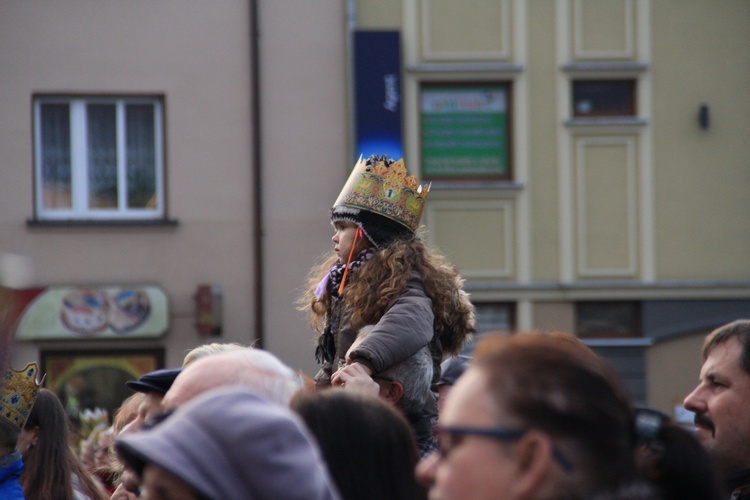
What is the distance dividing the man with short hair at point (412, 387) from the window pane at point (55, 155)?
32.1 feet

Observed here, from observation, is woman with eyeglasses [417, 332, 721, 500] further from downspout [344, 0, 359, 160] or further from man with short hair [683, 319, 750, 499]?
downspout [344, 0, 359, 160]

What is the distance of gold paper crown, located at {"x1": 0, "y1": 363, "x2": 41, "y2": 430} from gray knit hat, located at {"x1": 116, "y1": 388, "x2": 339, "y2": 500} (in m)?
2.15

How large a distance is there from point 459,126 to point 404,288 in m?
9.48

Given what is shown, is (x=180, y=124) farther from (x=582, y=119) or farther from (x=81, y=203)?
(x=582, y=119)

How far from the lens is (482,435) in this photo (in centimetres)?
166

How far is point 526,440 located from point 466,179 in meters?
11.7

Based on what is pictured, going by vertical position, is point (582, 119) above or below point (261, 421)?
above

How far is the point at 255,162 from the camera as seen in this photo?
42.0 feet

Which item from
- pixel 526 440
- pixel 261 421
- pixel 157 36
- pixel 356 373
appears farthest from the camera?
pixel 157 36

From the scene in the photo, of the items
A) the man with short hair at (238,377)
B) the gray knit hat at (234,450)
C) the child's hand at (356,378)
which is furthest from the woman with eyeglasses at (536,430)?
the child's hand at (356,378)

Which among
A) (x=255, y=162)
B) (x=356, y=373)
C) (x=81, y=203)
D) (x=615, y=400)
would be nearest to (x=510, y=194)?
(x=255, y=162)

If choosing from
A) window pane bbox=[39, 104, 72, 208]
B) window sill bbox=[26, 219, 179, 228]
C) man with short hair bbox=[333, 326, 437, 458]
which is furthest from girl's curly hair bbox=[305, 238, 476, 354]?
window pane bbox=[39, 104, 72, 208]

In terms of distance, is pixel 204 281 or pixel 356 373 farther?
pixel 204 281

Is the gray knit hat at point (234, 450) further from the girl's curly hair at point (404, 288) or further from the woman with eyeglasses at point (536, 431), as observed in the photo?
the girl's curly hair at point (404, 288)
